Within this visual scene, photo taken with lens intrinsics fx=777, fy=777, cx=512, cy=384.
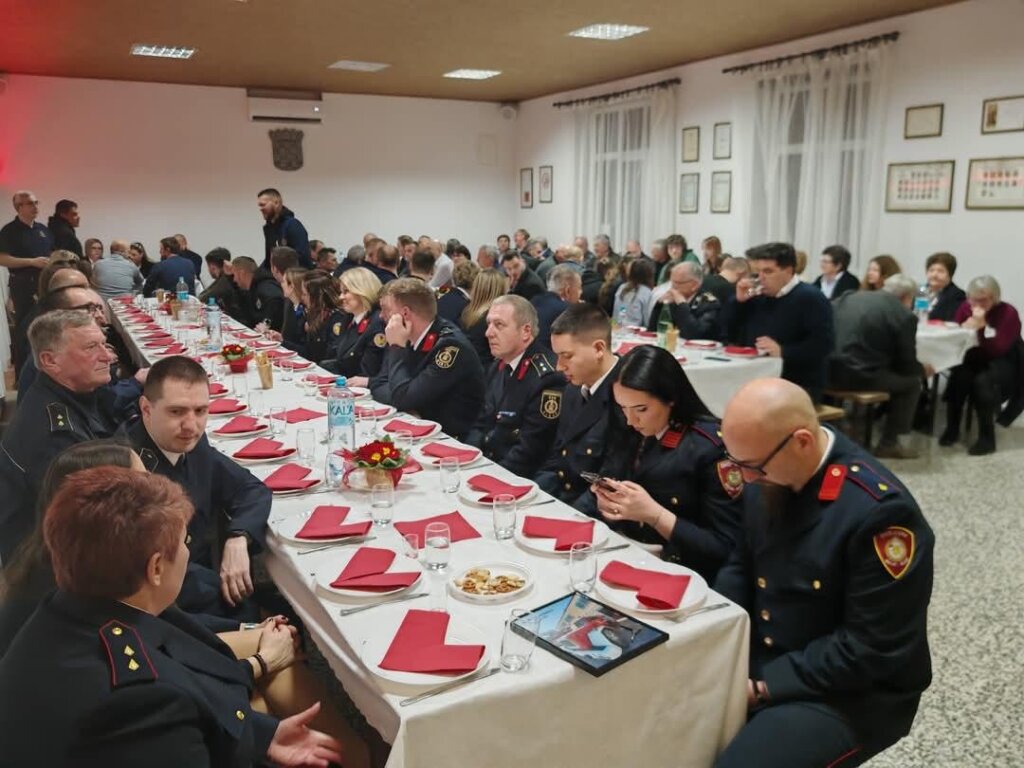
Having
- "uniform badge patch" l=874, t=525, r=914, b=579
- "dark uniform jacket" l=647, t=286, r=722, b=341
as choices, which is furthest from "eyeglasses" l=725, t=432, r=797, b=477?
"dark uniform jacket" l=647, t=286, r=722, b=341

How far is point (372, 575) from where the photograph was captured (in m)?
1.89

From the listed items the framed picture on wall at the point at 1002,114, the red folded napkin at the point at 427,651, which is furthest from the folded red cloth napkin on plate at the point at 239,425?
the framed picture on wall at the point at 1002,114

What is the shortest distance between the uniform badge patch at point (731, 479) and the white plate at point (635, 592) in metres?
0.36

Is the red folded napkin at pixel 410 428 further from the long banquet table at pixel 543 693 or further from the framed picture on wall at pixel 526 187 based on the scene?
the framed picture on wall at pixel 526 187

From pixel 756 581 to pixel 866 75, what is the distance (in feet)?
24.6

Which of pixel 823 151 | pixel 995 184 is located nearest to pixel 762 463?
pixel 995 184

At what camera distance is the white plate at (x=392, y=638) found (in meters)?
1.47

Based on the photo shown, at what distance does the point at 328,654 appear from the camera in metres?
1.80

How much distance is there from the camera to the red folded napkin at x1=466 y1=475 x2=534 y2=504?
2410mm

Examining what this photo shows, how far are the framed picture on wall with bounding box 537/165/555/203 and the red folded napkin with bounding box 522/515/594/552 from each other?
1178cm

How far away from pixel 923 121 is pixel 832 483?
23.1ft

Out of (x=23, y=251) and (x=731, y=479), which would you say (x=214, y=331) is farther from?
(x=23, y=251)

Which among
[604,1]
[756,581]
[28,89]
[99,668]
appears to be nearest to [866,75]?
[604,1]

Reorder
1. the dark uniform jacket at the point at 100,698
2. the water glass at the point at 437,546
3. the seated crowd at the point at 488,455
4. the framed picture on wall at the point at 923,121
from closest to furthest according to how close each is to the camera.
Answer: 1. the dark uniform jacket at the point at 100,698
2. the seated crowd at the point at 488,455
3. the water glass at the point at 437,546
4. the framed picture on wall at the point at 923,121
